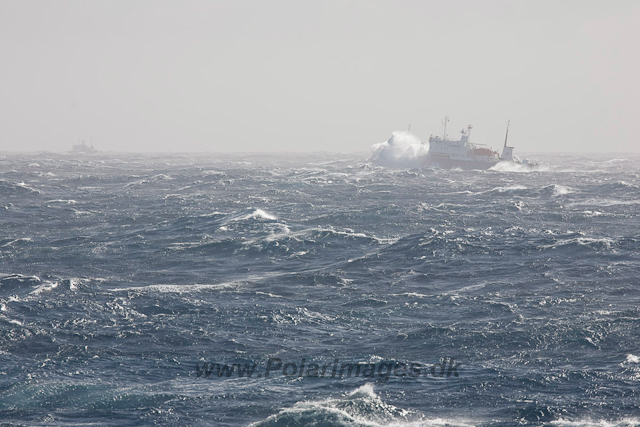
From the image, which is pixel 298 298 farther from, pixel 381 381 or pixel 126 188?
pixel 126 188

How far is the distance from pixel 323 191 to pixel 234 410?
86.4 meters

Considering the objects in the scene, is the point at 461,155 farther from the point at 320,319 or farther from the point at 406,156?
the point at 320,319

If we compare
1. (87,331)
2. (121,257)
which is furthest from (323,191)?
(87,331)

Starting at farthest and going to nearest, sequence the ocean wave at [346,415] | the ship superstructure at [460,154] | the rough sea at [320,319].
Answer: the ship superstructure at [460,154] < the rough sea at [320,319] < the ocean wave at [346,415]

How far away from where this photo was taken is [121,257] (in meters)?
55.7

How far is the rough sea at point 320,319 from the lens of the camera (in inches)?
1032

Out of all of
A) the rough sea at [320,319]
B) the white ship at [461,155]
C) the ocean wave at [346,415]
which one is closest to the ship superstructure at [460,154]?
the white ship at [461,155]

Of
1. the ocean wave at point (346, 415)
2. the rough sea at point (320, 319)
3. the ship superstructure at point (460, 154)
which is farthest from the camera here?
the ship superstructure at point (460, 154)

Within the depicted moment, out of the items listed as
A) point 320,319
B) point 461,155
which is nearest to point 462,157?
point 461,155

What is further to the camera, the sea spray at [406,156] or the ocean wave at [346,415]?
the sea spray at [406,156]

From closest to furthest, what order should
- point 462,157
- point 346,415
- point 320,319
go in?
point 346,415, point 320,319, point 462,157

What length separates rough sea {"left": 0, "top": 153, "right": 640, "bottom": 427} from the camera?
26.2 metres

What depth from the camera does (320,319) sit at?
37.9 meters

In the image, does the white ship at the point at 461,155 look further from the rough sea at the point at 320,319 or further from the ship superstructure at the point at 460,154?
the rough sea at the point at 320,319
